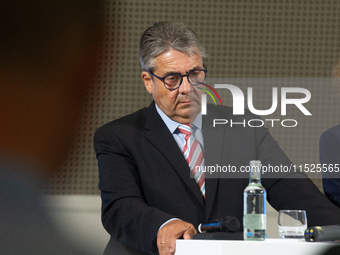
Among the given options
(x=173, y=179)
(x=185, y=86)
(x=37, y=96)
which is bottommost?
(x=173, y=179)

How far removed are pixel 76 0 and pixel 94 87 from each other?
2.52ft

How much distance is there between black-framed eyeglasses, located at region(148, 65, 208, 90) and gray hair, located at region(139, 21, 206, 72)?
0.09 m

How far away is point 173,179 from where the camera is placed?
1.87 meters

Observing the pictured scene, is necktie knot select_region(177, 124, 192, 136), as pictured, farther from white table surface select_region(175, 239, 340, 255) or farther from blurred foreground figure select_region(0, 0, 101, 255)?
blurred foreground figure select_region(0, 0, 101, 255)

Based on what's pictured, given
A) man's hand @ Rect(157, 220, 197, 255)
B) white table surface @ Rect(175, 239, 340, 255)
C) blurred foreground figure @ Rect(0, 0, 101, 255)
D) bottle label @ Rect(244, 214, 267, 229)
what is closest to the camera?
white table surface @ Rect(175, 239, 340, 255)

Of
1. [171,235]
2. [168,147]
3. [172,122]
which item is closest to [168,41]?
[172,122]

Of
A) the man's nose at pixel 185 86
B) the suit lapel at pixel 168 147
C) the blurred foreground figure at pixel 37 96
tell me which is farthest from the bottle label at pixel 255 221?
the blurred foreground figure at pixel 37 96

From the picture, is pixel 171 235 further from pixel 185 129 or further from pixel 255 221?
pixel 185 129

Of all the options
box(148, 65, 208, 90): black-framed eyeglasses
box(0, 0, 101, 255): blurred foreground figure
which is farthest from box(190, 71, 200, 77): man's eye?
box(0, 0, 101, 255): blurred foreground figure

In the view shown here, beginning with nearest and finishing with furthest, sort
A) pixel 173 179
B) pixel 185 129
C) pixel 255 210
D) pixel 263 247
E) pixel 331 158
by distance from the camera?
pixel 263 247, pixel 255 210, pixel 173 179, pixel 185 129, pixel 331 158

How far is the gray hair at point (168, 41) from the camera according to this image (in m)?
→ 1.94

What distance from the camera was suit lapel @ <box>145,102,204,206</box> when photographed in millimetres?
1846

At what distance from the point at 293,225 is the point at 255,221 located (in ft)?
0.62

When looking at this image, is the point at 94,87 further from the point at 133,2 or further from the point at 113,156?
the point at 113,156
